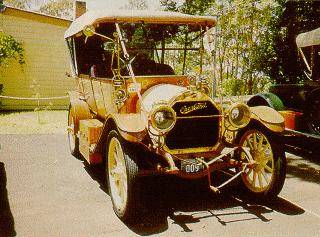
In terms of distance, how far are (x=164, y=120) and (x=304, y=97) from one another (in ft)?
13.9

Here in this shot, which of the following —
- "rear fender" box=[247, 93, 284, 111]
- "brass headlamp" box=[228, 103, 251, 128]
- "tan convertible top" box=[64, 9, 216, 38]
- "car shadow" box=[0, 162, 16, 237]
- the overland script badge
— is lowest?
"car shadow" box=[0, 162, 16, 237]

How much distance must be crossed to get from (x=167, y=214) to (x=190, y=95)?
156 cm

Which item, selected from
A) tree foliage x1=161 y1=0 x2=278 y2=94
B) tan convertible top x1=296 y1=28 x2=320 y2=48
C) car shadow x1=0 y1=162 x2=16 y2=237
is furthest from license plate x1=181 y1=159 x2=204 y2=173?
tree foliage x1=161 y1=0 x2=278 y2=94

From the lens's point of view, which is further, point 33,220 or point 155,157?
point 155,157

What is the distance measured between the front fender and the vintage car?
2.36 m

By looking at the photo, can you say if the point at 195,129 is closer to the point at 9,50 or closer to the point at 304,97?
the point at 304,97

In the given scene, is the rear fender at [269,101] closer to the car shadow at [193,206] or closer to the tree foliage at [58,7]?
the car shadow at [193,206]

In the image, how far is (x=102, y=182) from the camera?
626 centimetres

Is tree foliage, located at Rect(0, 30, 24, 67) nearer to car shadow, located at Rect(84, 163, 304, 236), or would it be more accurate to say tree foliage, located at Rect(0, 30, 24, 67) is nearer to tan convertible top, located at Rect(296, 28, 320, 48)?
car shadow, located at Rect(84, 163, 304, 236)

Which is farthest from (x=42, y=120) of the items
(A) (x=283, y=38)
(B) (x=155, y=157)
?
(A) (x=283, y=38)

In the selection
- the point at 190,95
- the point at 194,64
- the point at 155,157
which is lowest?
the point at 155,157

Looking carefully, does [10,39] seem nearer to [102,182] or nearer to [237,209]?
[102,182]

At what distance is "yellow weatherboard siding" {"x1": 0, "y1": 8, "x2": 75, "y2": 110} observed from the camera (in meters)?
15.0

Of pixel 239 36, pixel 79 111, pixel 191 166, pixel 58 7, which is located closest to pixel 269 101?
pixel 79 111
